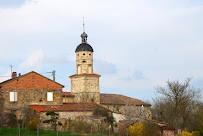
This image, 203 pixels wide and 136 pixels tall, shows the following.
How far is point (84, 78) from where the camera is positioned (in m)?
67.8

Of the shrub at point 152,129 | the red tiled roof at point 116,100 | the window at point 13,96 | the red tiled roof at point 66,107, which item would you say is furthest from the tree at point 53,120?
the red tiled roof at point 116,100

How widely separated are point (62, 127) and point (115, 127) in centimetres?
604

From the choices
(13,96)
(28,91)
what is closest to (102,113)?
(28,91)

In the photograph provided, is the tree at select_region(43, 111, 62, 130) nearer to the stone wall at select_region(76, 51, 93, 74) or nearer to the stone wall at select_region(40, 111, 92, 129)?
the stone wall at select_region(40, 111, 92, 129)

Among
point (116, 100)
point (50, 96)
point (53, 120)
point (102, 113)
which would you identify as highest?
point (50, 96)

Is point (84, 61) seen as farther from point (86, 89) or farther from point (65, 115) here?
point (65, 115)

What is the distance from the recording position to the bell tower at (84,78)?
221 feet

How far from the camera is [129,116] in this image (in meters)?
46.7

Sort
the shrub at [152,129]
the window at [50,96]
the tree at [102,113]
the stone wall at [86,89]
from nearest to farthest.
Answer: the shrub at [152,129]
the tree at [102,113]
the window at [50,96]
the stone wall at [86,89]

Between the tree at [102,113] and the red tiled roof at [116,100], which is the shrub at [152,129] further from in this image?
the red tiled roof at [116,100]

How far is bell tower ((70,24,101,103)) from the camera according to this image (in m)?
67.3

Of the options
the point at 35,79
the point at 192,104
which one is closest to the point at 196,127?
the point at 192,104

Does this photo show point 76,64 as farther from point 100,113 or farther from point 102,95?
point 100,113

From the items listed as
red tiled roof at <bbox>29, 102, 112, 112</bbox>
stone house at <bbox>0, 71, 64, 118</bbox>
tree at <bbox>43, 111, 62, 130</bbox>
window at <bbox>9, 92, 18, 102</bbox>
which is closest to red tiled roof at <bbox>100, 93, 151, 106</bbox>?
red tiled roof at <bbox>29, 102, 112, 112</bbox>
